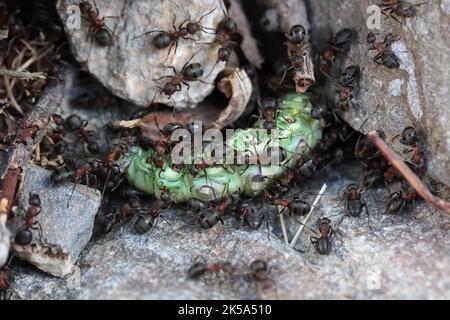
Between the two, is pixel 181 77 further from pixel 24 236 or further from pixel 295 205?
pixel 24 236

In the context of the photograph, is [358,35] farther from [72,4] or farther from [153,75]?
[72,4]

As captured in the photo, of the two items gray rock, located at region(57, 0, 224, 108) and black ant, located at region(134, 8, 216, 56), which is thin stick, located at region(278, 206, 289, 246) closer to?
gray rock, located at region(57, 0, 224, 108)

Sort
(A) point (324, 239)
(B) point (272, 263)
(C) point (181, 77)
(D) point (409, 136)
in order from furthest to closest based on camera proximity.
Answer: (C) point (181, 77) < (D) point (409, 136) < (A) point (324, 239) < (B) point (272, 263)

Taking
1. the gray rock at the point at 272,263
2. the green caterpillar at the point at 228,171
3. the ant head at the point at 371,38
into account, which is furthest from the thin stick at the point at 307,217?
the ant head at the point at 371,38

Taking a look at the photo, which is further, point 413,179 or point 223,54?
point 223,54

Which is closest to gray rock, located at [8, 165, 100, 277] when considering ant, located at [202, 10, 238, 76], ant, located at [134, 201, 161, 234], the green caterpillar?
ant, located at [134, 201, 161, 234]

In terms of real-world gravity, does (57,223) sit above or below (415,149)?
below

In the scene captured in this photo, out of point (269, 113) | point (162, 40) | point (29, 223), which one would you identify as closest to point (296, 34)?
point (269, 113)
